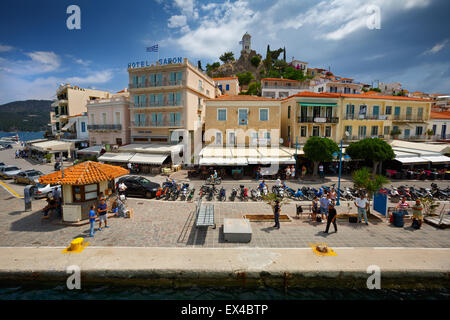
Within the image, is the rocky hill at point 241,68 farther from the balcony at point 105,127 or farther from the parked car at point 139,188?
the parked car at point 139,188

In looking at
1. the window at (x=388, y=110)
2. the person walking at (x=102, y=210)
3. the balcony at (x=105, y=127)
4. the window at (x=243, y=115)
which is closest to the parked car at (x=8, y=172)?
the balcony at (x=105, y=127)

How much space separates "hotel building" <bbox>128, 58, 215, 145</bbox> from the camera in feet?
89.8

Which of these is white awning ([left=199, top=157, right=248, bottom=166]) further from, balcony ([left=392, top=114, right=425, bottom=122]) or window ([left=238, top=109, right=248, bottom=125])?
balcony ([left=392, top=114, right=425, bottom=122])

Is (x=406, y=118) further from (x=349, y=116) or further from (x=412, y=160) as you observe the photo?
(x=412, y=160)

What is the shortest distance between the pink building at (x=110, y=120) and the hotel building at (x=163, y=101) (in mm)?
1353

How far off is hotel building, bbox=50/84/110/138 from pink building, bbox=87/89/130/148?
357 inches

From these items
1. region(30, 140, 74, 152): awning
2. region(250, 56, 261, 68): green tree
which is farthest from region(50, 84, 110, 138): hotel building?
region(250, 56, 261, 68): green tree

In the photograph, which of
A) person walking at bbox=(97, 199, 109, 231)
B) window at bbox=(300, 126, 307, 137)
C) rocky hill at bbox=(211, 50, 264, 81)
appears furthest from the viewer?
rocky hill at bbox=(211, 50, 264, 81)

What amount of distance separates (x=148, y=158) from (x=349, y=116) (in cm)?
2503

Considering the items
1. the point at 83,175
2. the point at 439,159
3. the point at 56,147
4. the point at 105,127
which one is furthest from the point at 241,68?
the point at 83,175

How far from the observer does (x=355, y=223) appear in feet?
38.4
